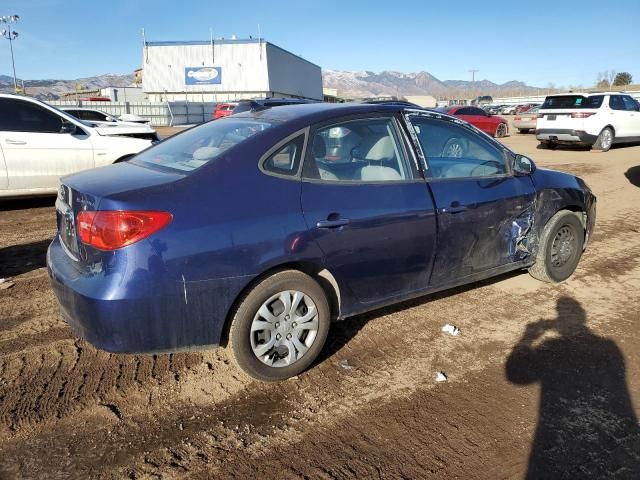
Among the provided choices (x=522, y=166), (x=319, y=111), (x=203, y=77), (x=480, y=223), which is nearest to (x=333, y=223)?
(x=319, y=111)

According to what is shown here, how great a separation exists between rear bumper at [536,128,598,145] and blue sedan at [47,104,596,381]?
12908 mm

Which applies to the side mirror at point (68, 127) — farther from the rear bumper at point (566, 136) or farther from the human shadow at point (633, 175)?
the rear bumper at point (566, 136)

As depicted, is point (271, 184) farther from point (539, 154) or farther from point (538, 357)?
point (539, 154)

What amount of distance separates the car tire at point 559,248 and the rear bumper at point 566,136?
1194cm

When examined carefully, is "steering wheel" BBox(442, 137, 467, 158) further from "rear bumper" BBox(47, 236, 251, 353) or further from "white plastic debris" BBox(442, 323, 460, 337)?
"rear bumper" BBox(47, 236, 251, 353)

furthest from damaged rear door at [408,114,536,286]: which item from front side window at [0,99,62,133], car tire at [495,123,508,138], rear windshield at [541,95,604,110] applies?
car tire at [495,123,508,138]

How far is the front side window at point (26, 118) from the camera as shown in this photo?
24.0 ft

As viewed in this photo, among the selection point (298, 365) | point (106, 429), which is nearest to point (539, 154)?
point (298, 365)

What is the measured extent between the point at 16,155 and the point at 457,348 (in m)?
6.80

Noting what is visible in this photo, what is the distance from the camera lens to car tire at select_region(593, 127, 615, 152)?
15531 millimetres

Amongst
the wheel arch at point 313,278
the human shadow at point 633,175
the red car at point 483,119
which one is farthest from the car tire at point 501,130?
the wheel arch at point 313,278

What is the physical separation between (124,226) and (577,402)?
2740mm

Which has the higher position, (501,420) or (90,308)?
(90,308)

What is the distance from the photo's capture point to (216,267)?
8.81ft
